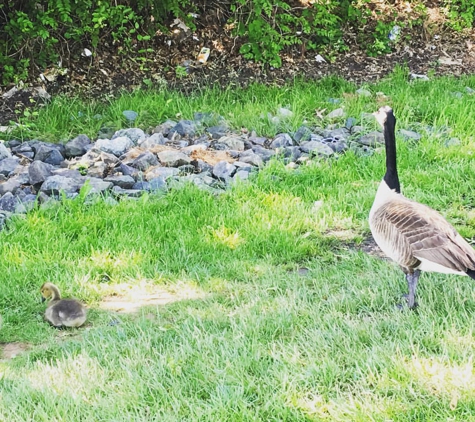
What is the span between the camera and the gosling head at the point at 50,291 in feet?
14.1

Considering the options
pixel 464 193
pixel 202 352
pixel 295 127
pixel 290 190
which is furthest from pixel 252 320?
pixel 295 127

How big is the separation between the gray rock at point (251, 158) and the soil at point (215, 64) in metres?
2.82

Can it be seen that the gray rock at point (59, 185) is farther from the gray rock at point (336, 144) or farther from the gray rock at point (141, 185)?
the gray rock at point (336, 144)

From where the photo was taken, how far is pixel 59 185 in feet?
19.6

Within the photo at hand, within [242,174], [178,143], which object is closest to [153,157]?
[178,143]

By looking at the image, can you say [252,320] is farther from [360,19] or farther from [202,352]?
[360,19]

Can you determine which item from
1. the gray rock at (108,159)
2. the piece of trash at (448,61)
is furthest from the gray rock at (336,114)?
the piece of trash at (448,61)

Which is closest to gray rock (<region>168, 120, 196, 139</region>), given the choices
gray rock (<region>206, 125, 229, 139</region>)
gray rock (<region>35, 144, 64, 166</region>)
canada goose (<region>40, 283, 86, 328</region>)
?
gray rock (<region>206, 125, 229, 139</region>)

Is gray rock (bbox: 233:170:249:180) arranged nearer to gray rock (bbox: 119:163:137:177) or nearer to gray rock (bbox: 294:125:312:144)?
gray rock (bbox: 119:163:137:177)

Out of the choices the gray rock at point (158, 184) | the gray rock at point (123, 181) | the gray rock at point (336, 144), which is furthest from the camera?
the gray rock at point (336, 144)

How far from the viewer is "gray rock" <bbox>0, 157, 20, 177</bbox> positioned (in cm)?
646

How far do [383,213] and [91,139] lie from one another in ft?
14.0

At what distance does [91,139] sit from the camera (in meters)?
7.35

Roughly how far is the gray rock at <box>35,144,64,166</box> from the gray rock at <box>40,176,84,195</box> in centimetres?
72
